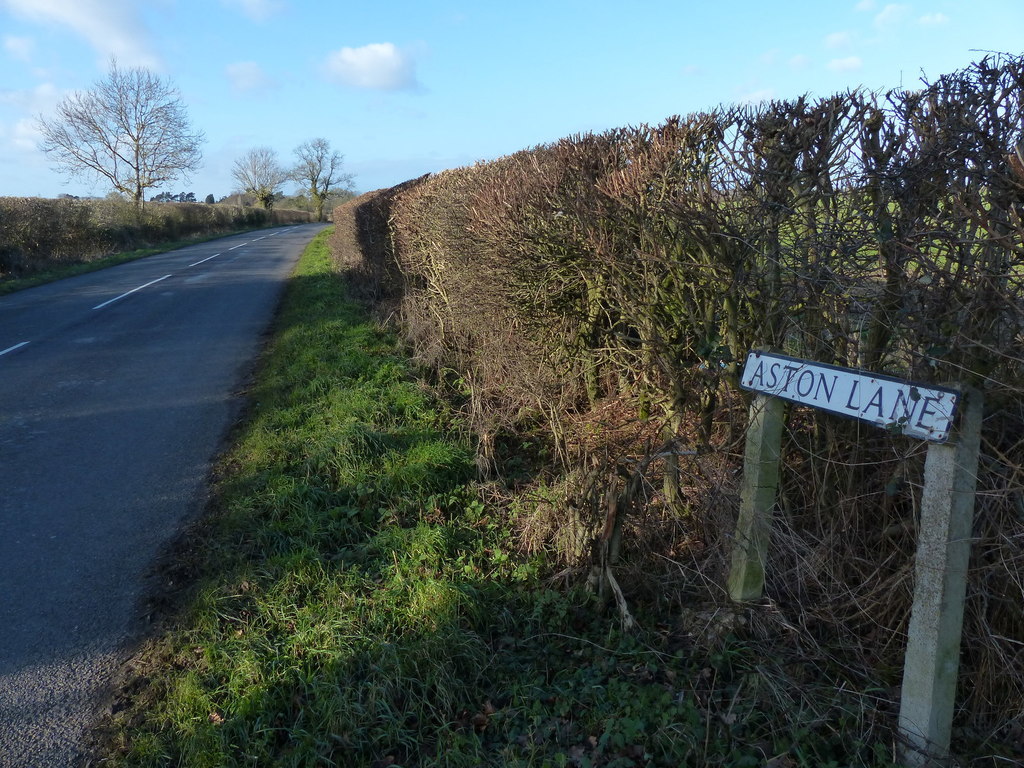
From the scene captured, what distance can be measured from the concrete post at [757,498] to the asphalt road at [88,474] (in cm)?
298

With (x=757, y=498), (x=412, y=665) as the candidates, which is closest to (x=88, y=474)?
(x=412, y=665)

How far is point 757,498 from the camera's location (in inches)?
127

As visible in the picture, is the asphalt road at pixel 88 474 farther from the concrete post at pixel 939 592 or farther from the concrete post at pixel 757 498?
the concrete post at pixel 939 592

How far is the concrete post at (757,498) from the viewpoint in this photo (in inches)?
124

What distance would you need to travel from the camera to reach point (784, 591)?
3.42 metres

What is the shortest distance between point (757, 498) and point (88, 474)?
5.05 meters

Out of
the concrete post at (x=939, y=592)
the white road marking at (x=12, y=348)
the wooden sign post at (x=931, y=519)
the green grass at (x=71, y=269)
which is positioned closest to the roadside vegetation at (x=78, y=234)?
the green grass at (x=71, y=269)

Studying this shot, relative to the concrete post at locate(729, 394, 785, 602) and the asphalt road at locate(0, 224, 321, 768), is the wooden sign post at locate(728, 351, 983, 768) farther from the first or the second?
the asphalt road at locate(0, 224, 321, 768)

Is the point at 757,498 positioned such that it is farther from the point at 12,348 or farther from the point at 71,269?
the point at 71,269

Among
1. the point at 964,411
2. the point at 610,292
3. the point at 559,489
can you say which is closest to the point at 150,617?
the point at 559,489

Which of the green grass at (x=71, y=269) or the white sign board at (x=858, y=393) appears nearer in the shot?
the white sign board at (x=858, y=393)

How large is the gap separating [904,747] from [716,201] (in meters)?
2.44

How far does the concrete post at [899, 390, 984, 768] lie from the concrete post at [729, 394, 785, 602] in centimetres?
72

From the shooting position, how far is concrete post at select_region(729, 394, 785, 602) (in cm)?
316
